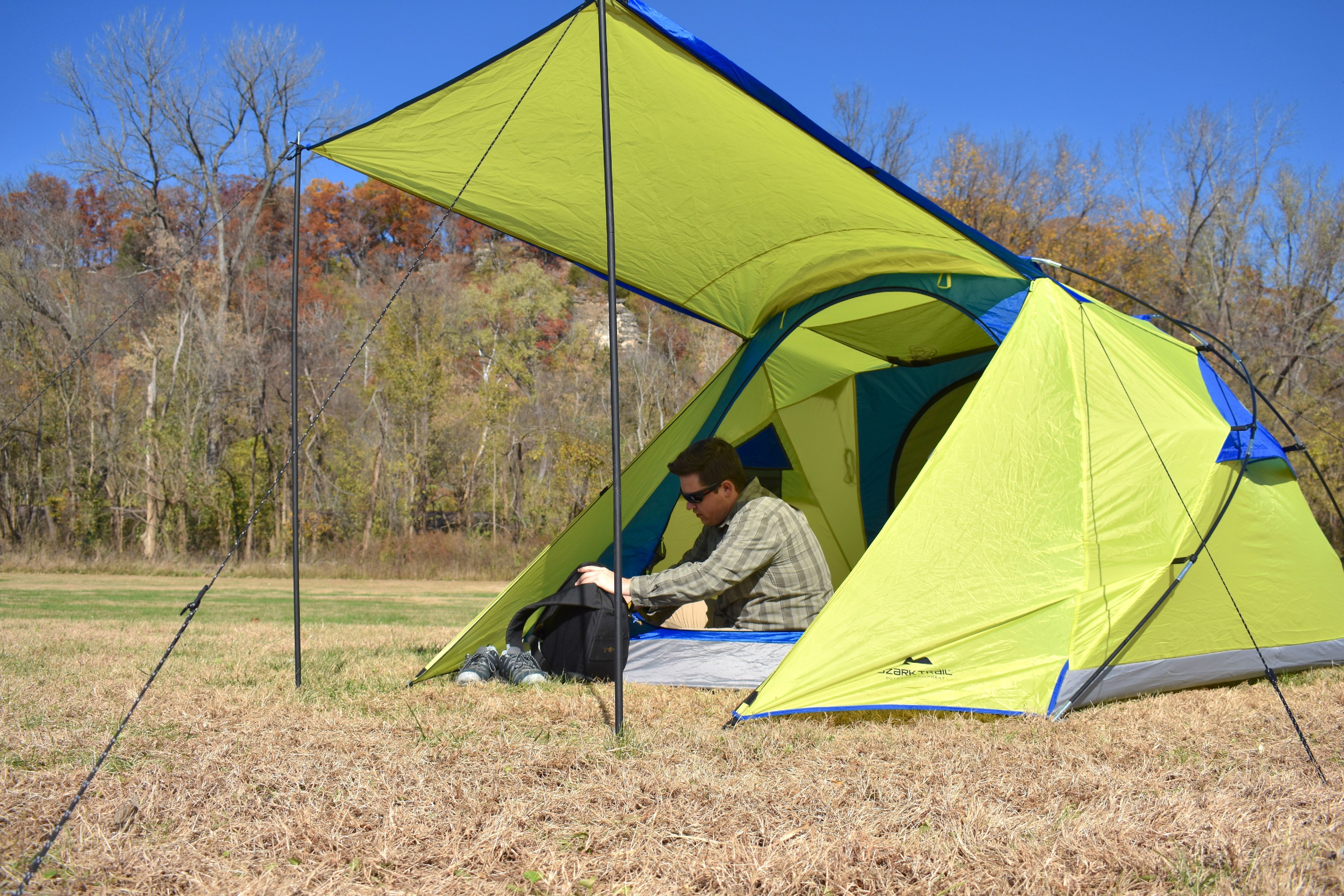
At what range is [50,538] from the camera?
63.7 ft

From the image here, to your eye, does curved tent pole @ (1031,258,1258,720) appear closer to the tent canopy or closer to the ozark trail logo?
the ozark trail logo

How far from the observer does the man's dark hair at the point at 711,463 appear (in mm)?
4125

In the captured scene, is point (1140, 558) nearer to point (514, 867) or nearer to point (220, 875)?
point (514, 867)

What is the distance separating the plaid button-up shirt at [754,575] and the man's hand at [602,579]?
0.03 metres

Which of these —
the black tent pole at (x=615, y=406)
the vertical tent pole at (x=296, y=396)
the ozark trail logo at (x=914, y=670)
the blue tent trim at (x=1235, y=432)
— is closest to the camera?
the black tent pole at (x=615, y=406)

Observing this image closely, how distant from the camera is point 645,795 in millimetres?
2201

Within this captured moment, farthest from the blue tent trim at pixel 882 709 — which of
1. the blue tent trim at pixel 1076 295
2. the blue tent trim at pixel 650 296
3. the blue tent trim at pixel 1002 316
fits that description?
the blue tent trim at pixel 650 296

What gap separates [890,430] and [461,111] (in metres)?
3.20

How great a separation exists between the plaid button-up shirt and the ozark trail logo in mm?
829

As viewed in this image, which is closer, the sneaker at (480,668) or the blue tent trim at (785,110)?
the blue tent trim at (785,110)

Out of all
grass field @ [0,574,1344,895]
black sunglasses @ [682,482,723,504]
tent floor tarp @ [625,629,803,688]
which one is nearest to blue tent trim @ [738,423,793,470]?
black sunglasses @ [682,482,723,504]

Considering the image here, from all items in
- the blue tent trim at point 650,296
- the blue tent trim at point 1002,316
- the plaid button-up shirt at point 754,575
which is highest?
the blue tent trim at point 650,296

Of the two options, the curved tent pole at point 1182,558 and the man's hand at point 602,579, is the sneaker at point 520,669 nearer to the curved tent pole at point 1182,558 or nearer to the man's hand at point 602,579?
the man's hand at point 602,579

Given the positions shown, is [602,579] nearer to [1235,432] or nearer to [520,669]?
[520,669]
